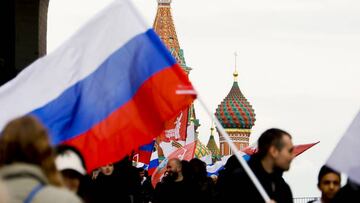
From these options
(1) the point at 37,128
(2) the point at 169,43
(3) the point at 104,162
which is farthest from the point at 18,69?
(2) the point at 169,43

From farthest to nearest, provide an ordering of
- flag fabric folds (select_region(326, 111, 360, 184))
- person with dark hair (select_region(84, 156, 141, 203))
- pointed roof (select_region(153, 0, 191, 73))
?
1. pointed roof (select_region(153, 0, 191, 73))
2. person with dark hair (select_region(84, 156, 141, 203))
3. flag fabric folds (select_region(326, 111, 360, 184))

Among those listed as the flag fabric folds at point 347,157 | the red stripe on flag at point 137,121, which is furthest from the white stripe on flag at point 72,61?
the flag fabric folds at point 347,157

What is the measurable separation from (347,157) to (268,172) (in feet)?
1.74

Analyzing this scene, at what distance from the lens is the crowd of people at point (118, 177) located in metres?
6.66

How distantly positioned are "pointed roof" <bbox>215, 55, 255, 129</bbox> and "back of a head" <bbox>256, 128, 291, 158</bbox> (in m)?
132

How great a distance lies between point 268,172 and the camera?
32.4 feet

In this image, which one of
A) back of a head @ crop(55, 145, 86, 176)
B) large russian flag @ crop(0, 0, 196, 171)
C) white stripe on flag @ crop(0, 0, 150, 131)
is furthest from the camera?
white stripe on flag @ crop(0, 0, 150, 131)

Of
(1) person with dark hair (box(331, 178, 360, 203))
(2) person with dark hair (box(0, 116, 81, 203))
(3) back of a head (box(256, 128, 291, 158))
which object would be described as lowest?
(1) person with dark hair (box(331, 178, 360, 203))

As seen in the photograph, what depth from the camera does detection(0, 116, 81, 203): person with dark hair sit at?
21.8 feet

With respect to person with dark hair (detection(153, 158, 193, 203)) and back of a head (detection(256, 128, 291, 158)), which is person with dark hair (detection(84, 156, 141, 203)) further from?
back of a head (detection(256, 128, 291, 158))

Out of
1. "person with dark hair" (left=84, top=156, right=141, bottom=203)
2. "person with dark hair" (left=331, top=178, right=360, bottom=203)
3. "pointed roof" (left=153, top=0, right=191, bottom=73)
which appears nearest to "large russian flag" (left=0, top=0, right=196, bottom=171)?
"person with dark hair" (left=331, top=178, right=360, bottom=203)

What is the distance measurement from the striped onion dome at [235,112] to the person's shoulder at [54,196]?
135 m

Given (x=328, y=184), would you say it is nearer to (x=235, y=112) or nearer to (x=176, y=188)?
(x=176, y=188)

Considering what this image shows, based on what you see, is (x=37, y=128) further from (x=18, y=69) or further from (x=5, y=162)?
(x=18, y=69)
